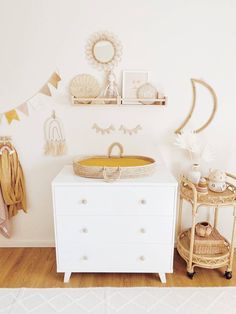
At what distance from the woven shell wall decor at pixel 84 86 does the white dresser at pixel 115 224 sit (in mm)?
664

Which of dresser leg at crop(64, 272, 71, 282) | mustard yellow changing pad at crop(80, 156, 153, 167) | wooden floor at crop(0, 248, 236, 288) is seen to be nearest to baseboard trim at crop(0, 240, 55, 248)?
wooden floor at crop(0, 248, 236, 288)

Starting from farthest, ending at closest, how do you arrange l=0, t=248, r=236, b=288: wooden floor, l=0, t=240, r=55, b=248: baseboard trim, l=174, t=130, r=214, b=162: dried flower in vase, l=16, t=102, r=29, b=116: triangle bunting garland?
l=0, t=240, r=55, b=248: baseboard trim
l=16, t=102, r=29, b=116: triangle bunting garland
l=174, t=130, r=214, b=162: dried flower in vase
l=0, t=248, r=236, b=288: wooden floor

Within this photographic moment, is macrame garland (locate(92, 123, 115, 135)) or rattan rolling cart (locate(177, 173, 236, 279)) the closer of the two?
rattan rolling cart (locate(177, 173, 236, 279))

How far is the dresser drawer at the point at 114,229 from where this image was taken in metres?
2.01

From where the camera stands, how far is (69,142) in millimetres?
2404

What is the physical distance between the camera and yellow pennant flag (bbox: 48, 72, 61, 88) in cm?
228

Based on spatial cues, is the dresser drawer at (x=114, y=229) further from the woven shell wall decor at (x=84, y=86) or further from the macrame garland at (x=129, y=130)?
the woven shell wall decor at (x=84, y=86)

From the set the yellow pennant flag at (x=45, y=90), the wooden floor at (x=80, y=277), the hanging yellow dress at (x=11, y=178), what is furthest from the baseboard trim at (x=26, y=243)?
the yellow pennant flag at (x=45, y=90)

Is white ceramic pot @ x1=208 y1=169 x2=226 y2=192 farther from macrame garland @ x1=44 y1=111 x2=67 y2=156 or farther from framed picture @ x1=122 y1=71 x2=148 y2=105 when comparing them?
macrame garland @ x1=44 y1=111 x2=67 y2=156

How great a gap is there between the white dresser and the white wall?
447mm

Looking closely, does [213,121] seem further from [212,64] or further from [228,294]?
[228,294]

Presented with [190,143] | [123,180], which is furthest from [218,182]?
[123,180]

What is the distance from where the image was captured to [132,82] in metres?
2.28

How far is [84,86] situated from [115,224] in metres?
1.12
